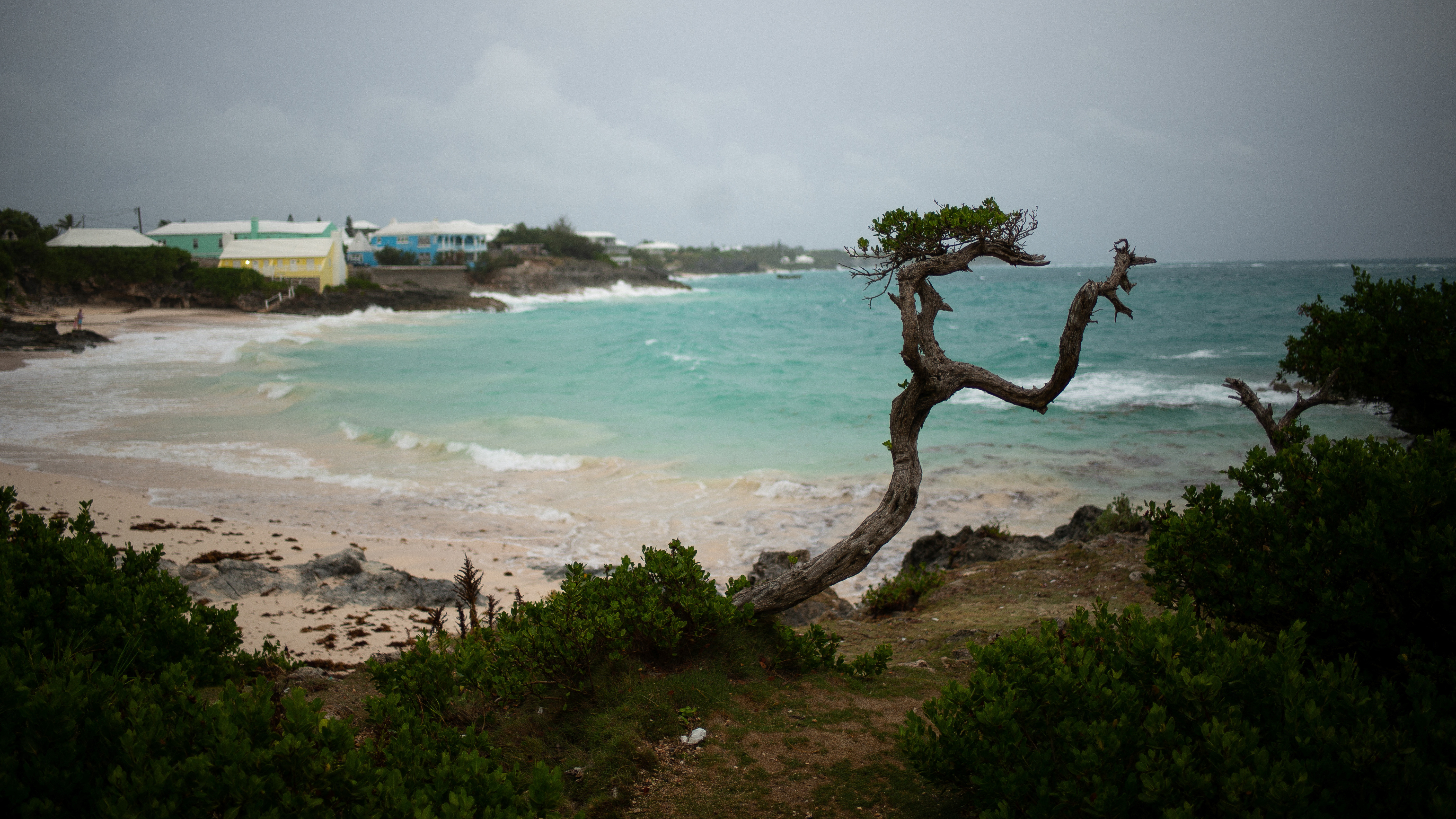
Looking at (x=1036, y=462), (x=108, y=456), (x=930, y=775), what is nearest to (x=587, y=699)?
(x=930, y=775)

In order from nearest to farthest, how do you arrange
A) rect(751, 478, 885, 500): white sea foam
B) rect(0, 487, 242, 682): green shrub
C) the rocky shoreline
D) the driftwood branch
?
rect(0, 487, 242, 682): green shrub < the driftwood branch < rect(751, 478, 885, 500): white sea foam < the rocky shoreline

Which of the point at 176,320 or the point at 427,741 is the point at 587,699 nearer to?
the point at 427,741

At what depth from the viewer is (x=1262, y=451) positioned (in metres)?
3.75

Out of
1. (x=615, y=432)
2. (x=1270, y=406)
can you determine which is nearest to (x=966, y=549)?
(x=1270, y=406)

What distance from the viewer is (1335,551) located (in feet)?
10.9

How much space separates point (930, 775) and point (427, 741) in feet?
6.56

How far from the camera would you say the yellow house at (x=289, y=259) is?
2212 inches

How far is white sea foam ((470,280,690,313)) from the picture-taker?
68.8 metres

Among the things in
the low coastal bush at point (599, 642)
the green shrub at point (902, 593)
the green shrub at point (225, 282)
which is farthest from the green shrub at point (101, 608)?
the green shrub at point (225, 282)

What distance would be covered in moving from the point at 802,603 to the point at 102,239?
210ft

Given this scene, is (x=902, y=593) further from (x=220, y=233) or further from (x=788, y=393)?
(x=220, y=233)

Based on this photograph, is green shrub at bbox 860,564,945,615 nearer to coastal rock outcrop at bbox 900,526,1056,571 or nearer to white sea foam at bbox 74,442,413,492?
→ coastal rock outcrop at bbox 900,526,1056,571

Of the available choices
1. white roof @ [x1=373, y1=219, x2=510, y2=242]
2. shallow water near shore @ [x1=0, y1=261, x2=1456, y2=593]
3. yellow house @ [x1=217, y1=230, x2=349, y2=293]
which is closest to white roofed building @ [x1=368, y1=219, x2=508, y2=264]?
white roof @ [x1=373, y1=219, x2=510, y2=242]

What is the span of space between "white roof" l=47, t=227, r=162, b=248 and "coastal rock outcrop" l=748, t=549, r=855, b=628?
57137 millimetres
